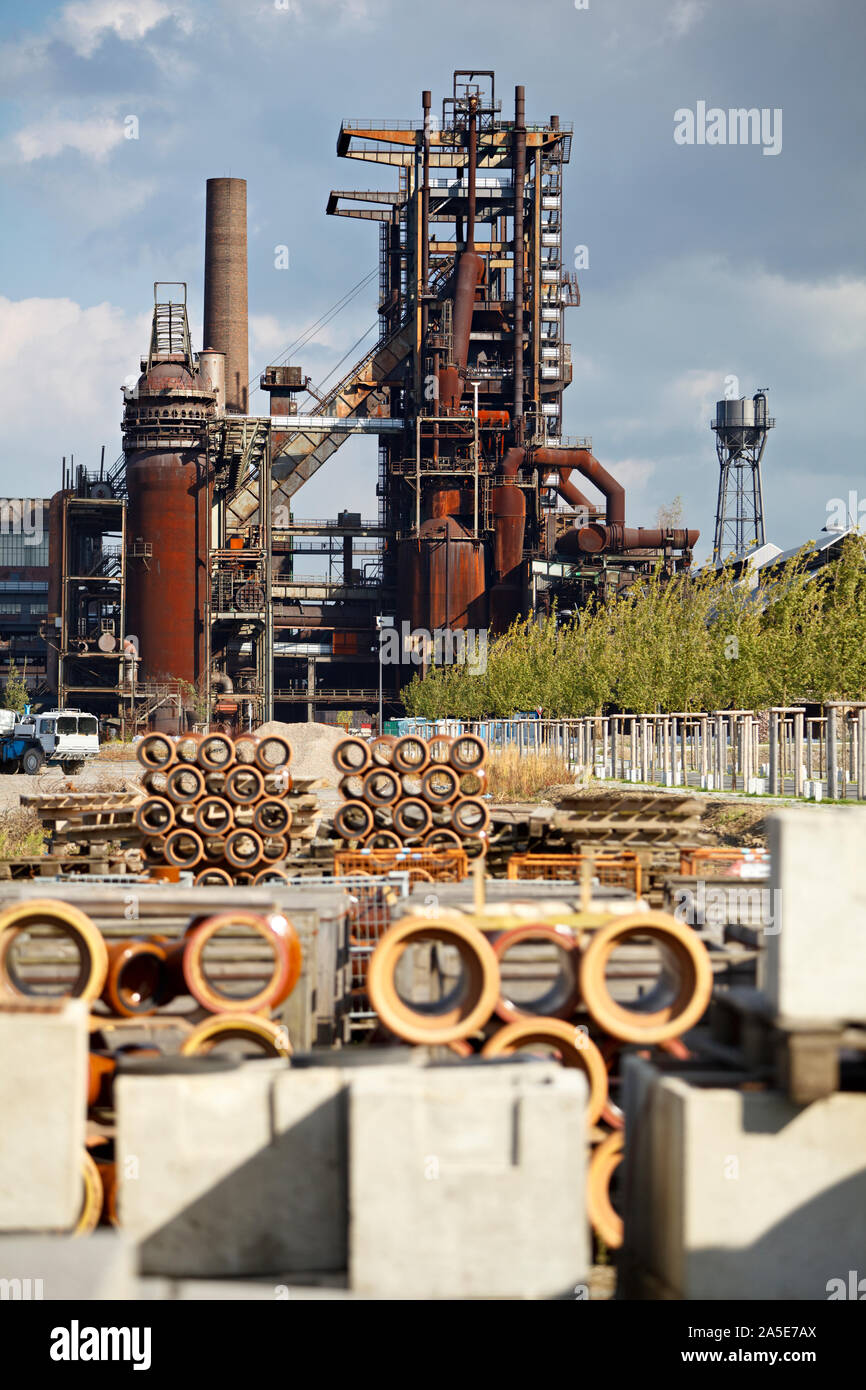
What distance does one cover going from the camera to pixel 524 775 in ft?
102

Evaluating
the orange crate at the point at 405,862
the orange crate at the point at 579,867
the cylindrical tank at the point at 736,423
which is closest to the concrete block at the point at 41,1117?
the orange crate at the point at 579,867

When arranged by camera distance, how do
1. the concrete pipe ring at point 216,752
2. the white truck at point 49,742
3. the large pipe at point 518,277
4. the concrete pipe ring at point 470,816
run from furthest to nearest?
1. the large pipe at point 518,277
2. the white truck at point 49,742
3. the concrete pipe ring at point 216,752
4. the concrete pipe ring at point 470,816

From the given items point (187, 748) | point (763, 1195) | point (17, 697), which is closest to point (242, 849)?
point (187, 748)

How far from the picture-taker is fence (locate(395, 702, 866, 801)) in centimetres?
2253

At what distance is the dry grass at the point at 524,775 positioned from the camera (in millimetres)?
30062

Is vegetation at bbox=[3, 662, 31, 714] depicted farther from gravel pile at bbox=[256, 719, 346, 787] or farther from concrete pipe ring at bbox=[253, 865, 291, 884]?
concrete pipe ring at bbox=[253, 865, 291, 884]

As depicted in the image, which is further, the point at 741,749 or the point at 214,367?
the point at 214,367

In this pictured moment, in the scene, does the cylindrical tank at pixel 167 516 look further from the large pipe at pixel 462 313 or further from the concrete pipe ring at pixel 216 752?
the concrete pipe ring at pixel 216 752

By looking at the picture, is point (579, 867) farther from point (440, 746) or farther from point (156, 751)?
point (156, 751)

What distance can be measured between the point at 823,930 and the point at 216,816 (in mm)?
11909

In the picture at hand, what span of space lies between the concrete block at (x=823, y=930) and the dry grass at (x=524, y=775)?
2423 centimetres

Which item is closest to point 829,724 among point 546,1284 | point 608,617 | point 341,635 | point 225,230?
point 546,1284

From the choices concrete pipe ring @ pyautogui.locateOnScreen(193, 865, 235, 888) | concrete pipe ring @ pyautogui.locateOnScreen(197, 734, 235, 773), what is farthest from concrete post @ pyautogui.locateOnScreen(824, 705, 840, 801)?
concrete pipe ring @ pyautogui.locateOnScreen(193, 865, 235, 888)

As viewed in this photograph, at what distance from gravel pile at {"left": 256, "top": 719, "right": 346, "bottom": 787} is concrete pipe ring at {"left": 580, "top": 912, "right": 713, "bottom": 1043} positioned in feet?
104
